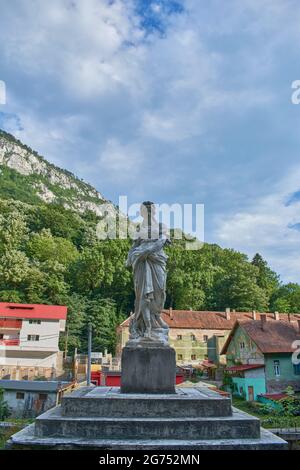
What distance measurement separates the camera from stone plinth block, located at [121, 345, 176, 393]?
7035mm

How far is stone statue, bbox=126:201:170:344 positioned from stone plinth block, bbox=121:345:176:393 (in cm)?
34

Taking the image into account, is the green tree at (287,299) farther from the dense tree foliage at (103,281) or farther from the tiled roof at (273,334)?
the tiled roof at (273,334)

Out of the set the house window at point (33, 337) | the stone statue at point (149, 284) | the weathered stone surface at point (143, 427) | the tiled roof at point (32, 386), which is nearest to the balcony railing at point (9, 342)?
the house window at point (33, 337)

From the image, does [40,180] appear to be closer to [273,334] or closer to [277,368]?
[273,334]

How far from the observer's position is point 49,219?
71.1 metres

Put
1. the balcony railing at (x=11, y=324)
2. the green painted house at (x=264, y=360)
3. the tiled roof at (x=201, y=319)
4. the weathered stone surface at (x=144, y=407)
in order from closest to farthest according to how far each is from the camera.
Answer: the weathered stone surface at (x=144, y=407) → the green painted house at (x=264, y=360) → the balcony railing at (x=11, y=324) → the tiled roof at (x=201, y=319)

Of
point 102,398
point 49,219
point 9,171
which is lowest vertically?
point 102,398

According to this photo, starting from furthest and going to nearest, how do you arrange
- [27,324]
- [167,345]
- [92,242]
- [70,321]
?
[92,242], [70,321], [27,324], [167,345]

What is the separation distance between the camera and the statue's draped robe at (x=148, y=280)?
7805mm

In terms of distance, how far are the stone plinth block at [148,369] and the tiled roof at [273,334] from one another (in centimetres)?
2288
